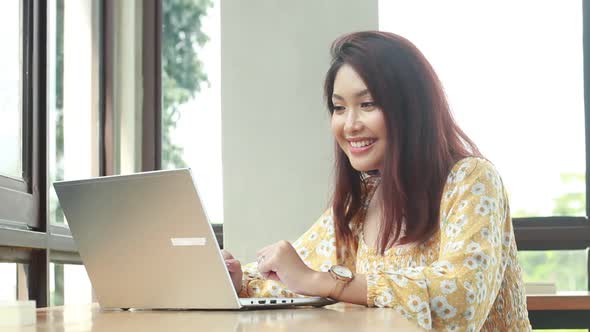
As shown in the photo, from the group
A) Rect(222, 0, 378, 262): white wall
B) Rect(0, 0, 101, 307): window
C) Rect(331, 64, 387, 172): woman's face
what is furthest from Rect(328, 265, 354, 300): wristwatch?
Rect(222, 0, 378, 262): white wall

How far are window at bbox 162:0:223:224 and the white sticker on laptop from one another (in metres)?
1.88

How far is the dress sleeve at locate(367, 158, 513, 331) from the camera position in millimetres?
1479

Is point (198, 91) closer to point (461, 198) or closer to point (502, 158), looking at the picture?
point (502, 158)

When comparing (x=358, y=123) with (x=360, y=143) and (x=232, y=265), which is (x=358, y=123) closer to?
(x=360, y=143)

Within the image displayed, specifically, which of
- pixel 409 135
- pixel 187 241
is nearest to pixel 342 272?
pixel 187 241

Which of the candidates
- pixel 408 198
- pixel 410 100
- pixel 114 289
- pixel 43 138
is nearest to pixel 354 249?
pixel 408 198

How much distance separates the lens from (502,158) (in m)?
3.23

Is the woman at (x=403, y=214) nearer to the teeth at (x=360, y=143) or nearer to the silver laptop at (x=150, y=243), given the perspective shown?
the teeth at (x=360, y=143)

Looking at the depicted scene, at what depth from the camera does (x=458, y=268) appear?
5.05 feet

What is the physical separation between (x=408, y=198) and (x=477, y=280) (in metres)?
0.30

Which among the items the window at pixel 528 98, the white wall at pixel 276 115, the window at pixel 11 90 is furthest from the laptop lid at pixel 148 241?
the window at pixel 528 98

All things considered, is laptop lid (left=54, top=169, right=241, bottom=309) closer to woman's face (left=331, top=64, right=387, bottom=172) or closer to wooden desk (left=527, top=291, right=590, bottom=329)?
woman's face (left=331, top=64, right=387, bottom=172)

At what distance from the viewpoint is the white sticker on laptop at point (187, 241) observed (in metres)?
1.35

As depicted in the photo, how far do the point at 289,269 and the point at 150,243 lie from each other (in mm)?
266
